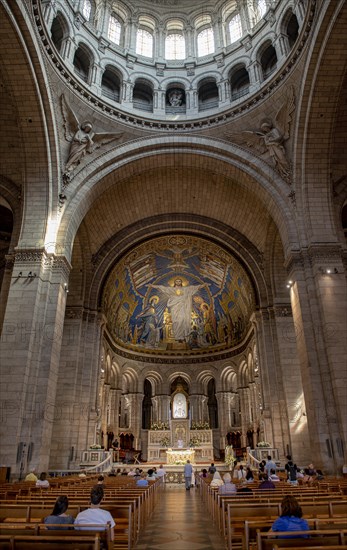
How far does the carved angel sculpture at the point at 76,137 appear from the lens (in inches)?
666

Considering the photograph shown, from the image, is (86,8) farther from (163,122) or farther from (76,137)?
(76,137)

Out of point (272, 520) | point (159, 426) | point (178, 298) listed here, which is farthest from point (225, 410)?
point (272, 520)

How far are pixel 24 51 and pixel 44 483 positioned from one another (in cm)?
1386

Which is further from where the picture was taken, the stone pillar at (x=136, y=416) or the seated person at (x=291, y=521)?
the stone pillar at (x=136, y=416)

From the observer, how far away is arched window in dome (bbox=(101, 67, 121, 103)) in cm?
2053

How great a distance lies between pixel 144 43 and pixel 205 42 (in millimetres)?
3661

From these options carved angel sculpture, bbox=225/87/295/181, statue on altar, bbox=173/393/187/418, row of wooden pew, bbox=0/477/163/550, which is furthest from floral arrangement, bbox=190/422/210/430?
row of wooden pew, bbox=0/477/163/550

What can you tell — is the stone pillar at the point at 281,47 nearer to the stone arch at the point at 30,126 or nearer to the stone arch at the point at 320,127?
the stone arch at the point at 320,127

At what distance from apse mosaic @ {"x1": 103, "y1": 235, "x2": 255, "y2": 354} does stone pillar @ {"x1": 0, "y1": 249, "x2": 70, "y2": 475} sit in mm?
9104

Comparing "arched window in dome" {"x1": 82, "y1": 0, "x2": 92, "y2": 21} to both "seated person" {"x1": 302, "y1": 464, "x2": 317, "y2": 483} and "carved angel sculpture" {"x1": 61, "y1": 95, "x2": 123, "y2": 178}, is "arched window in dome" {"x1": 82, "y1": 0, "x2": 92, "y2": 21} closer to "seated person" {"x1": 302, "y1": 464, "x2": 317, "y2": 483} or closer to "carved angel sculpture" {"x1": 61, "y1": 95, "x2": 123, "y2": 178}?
"carved angel sculpture" {"x1": 61, "y1": 95, "x2": 123, "y2": 178}

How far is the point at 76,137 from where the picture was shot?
17.3 metres

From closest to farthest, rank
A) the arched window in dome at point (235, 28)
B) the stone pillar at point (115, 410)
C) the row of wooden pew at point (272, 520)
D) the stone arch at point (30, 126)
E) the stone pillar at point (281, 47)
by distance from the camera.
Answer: the row of wooden pew at point (272, 520)
the stone arch at point (30, 126)
the stone pillar at point (281, 47)
the arched window in dome at point (235, 28)
the stone pillar at point (115, 410)

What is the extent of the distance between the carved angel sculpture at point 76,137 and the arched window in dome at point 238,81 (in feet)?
26.3

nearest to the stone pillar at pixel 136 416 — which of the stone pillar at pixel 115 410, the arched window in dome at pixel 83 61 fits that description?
the stone pillar at pixel 115 410
